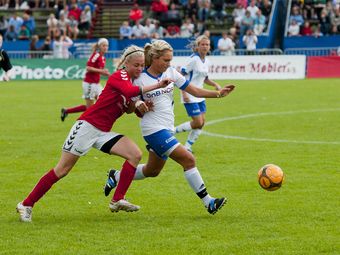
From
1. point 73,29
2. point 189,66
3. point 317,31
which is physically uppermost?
point 189,66

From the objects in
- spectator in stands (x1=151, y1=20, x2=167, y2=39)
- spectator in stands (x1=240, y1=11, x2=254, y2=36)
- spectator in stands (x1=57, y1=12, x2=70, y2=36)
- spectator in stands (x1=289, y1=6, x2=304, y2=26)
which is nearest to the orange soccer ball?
spectator in stands (x1=240, y1=11, x2=254, y2=36)

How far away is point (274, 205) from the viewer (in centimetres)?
1032

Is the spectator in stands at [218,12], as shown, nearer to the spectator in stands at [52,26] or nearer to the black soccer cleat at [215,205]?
the spectator in stands at [52,26]

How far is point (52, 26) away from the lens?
41562mm

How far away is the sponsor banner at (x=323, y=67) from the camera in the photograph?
36.2 m

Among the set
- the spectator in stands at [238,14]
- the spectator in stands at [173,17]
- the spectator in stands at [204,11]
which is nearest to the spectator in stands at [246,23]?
the spectator in stands at [238,14]

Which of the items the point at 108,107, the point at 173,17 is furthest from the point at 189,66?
the point at 173,17

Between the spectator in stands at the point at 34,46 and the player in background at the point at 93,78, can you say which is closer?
the player in background at the point at 93,78

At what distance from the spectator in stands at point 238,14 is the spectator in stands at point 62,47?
25.9 ft

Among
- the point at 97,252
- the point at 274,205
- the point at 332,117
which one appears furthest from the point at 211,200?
the point at 332,117

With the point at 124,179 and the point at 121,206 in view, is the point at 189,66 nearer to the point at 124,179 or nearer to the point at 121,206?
the point at 124,179

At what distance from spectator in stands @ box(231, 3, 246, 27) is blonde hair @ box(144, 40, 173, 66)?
3160 cm

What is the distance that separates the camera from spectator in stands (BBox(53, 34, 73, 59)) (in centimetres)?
3928

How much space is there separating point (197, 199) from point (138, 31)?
3041 centimetres
